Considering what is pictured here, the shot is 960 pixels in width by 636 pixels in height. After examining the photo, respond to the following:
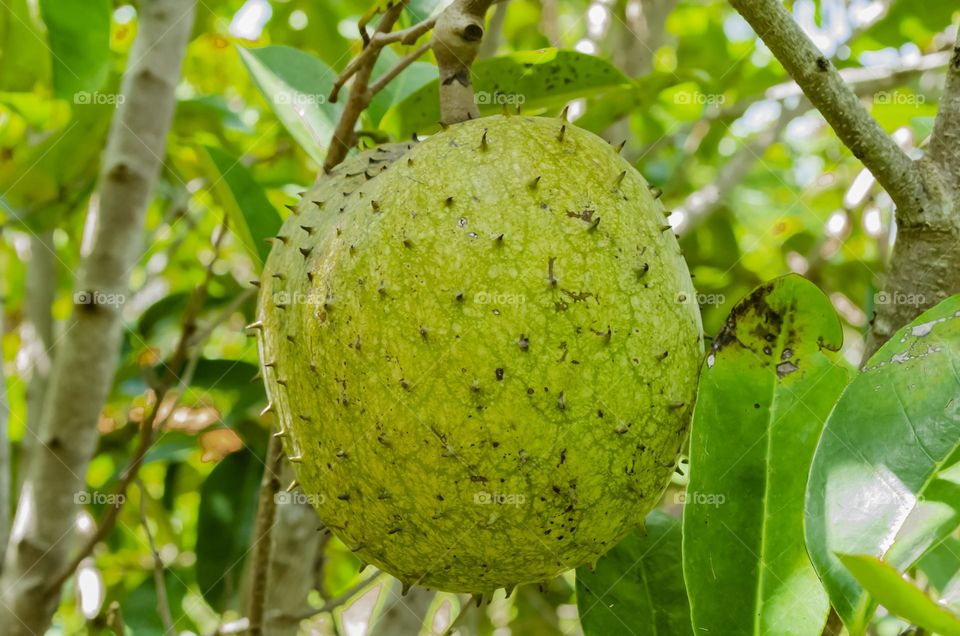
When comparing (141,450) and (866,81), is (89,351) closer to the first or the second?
(141,450)

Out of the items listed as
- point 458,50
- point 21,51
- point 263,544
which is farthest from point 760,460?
point 21,51

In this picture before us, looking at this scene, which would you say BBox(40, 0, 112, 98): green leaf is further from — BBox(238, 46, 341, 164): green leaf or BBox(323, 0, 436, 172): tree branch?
BBox(323, 0, 436, 172): tree branch

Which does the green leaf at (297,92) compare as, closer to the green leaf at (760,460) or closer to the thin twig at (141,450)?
the thin twig at (141,450)

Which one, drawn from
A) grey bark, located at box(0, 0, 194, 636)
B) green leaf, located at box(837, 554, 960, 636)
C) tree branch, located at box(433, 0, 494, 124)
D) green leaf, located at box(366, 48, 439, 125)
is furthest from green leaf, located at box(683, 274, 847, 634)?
grey bark, located at box(0, 0, 194, 636)

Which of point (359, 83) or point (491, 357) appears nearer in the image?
point (491, 357)

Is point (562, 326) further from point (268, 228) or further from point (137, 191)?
point (137, 191)

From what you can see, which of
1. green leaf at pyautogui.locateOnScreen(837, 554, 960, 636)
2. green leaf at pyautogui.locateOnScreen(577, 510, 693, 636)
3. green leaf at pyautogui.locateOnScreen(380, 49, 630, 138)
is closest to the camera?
green leaf at pyautogui.locateOnScreen(837, 554, 960, 636)
